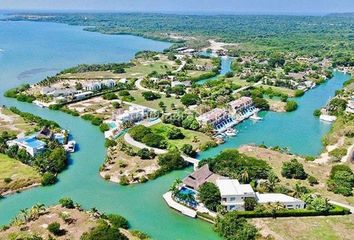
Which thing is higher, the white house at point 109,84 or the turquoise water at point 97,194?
the turquoise water at point 97,194

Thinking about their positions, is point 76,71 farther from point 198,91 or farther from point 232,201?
point 232,201

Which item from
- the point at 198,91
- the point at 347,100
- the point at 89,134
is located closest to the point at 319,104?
the point at 347,100

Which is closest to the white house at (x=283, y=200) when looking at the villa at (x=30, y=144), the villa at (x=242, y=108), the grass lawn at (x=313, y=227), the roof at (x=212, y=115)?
the grass lawn at (x=313, y=227)

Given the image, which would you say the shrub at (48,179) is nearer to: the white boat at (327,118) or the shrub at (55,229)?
the shrub at (55,229)

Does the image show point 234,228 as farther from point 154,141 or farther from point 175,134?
point 175,134

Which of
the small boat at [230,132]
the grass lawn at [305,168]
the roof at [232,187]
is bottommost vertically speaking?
the small boat at [230,132]

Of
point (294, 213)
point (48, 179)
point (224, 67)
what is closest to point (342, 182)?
point (294, 213)

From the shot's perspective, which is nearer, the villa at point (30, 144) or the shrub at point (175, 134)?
the villa at point (30, 144)

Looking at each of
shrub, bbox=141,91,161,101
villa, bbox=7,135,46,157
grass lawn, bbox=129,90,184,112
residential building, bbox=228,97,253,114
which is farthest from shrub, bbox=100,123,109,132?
residential building, bbox=228,97,253,114
